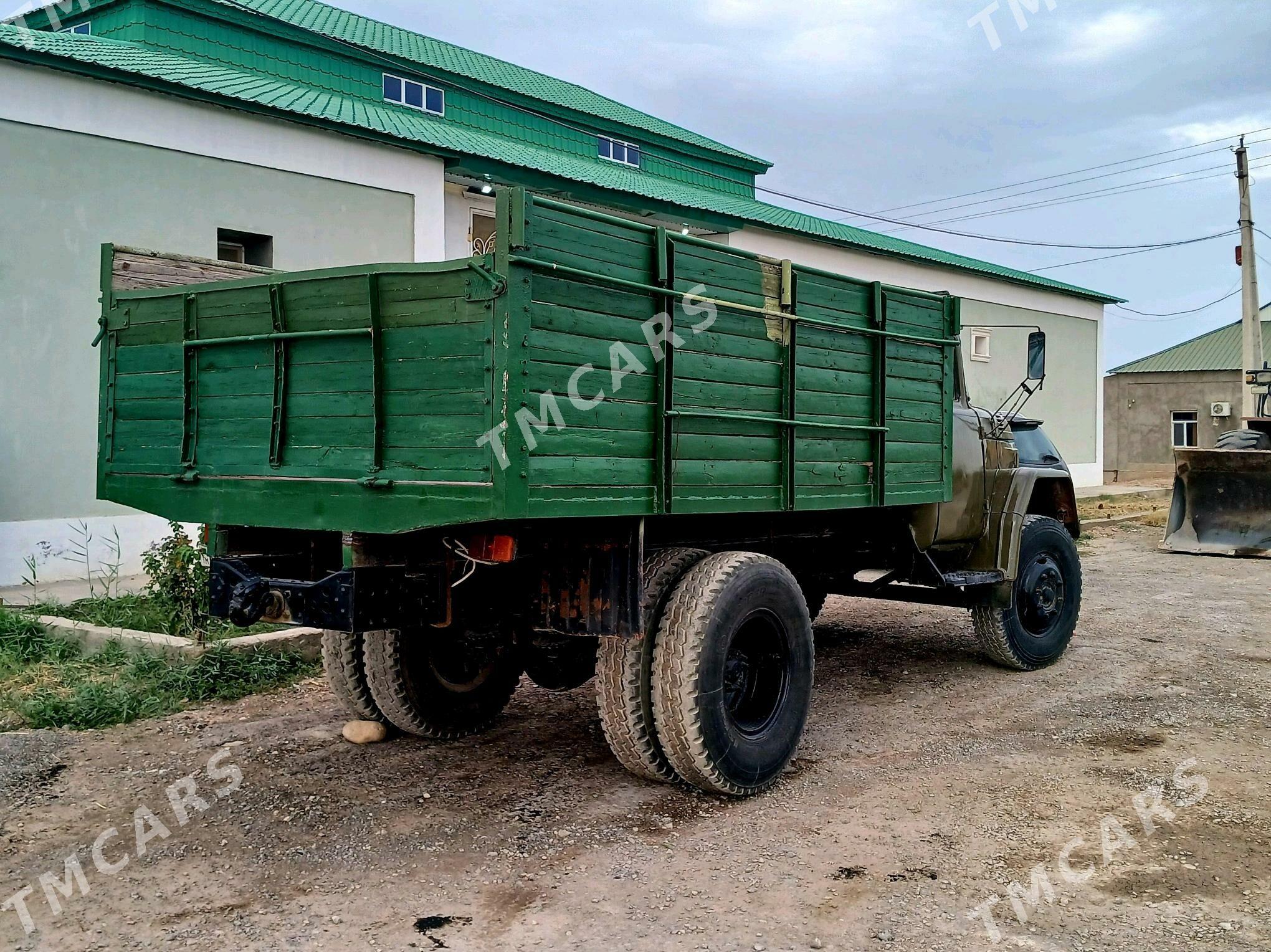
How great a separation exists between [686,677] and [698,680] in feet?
0.16

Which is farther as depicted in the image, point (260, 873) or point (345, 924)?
point (260, 873)

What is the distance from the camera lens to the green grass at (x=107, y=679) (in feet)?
17.7

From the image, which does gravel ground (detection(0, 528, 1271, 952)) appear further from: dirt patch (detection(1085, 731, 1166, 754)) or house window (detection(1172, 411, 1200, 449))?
house window (detection(1172, 411, 1200, 449))

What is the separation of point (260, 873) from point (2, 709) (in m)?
2.76

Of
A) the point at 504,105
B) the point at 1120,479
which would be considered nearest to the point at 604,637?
the point at 504,105

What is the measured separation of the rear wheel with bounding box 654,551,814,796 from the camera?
4125mm

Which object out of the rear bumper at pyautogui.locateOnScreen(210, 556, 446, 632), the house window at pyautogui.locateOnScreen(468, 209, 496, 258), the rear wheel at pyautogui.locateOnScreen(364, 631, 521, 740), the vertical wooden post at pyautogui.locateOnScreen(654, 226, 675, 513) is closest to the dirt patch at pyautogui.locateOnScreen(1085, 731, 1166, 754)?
the vertical wooden post at pyautogui.locateOnScreen(654, 226, 675, 513)

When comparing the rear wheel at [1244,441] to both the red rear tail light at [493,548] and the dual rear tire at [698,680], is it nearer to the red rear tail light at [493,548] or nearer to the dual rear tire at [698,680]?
the dual rear tire at [698,680]

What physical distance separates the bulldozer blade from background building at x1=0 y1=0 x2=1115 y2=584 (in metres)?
2.76

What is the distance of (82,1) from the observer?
564 inches

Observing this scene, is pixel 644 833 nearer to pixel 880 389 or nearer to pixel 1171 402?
pixel 880 389

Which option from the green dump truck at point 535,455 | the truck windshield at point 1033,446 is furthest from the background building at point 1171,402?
the green dump truck at point 535,455

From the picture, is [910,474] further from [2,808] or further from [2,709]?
[2,709]

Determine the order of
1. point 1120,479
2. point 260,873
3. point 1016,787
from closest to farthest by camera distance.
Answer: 1. point 260,873
2. point 1016,787
3. point 1120,479
